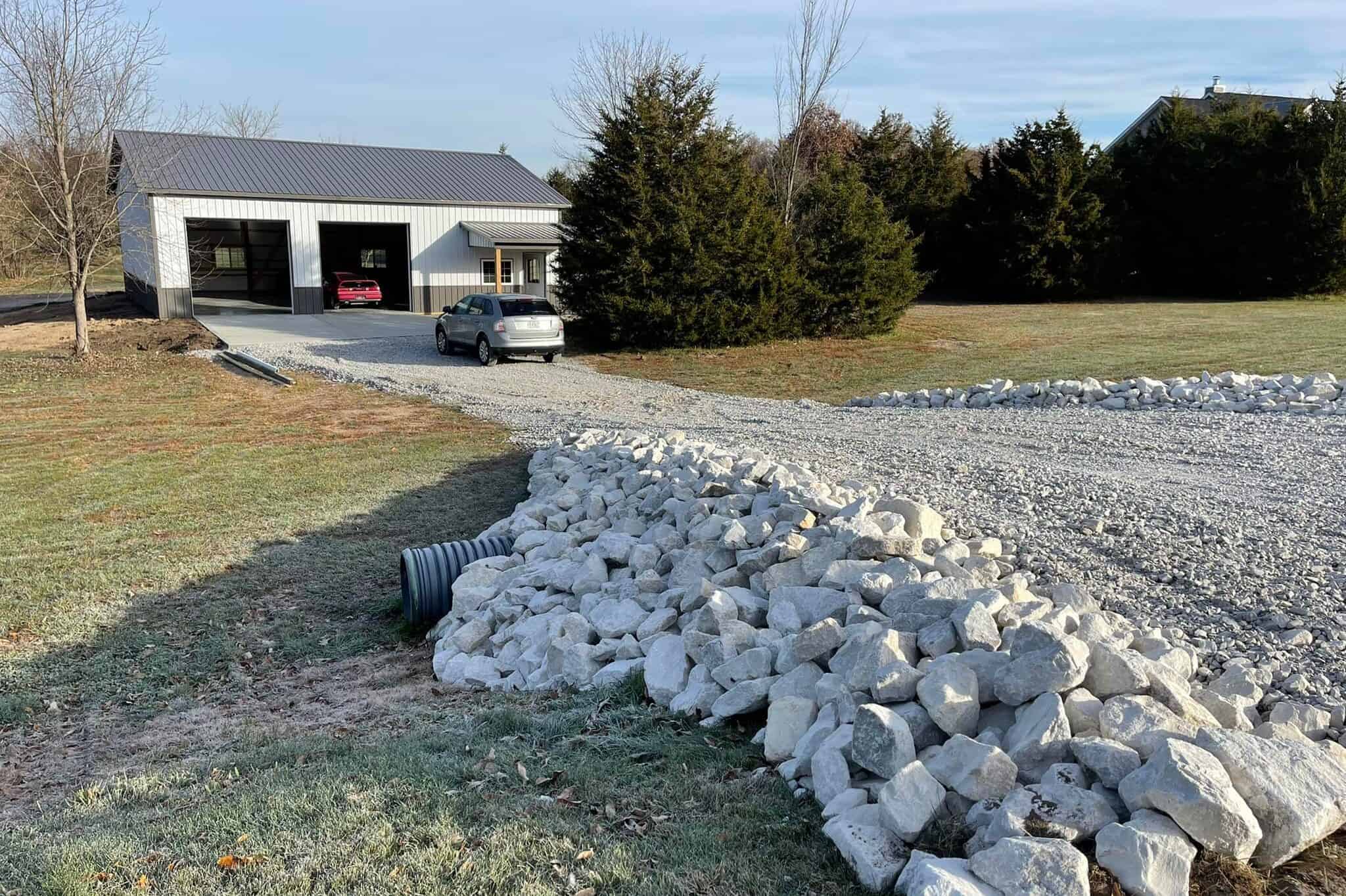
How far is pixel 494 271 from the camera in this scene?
32188 mm

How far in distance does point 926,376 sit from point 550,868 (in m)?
15.8

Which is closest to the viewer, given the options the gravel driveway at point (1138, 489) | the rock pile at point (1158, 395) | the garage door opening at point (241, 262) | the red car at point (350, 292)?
the gravel driveway at point (1138, 489)

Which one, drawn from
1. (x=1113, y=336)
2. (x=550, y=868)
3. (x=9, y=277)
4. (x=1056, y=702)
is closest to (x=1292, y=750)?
(x=1056, y=702)

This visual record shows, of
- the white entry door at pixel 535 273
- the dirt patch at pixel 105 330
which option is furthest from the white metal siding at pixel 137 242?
the white entry door at pixel 535 273

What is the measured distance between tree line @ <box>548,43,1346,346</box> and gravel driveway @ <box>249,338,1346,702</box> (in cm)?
781

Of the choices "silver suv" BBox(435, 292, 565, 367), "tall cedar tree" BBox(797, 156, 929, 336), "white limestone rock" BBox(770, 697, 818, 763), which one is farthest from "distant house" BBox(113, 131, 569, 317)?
"white limestone rock" BBox(770, 697, 818, 763)

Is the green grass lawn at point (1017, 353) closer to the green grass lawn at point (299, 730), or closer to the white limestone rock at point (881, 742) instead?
the green grass lawn at point (299, 730)

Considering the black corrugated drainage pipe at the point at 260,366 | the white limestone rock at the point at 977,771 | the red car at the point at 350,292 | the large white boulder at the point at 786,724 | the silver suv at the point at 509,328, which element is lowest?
the large white boulder at the point at 786,724

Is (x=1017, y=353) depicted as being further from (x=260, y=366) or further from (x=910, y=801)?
(x=910, y=801)

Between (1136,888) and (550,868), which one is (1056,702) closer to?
(1136,888)

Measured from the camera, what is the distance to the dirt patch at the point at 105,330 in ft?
74.7

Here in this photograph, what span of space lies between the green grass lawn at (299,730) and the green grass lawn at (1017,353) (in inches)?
340

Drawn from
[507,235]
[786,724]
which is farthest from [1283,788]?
[507,235]

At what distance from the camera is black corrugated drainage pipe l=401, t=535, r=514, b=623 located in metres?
6.62
